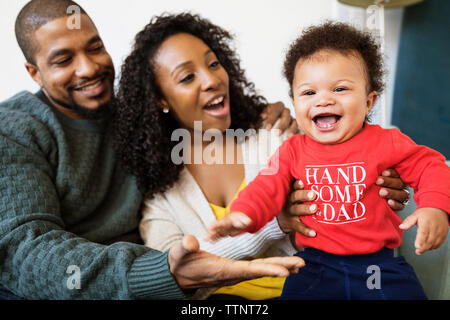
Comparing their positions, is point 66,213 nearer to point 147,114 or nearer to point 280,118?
point 147,114

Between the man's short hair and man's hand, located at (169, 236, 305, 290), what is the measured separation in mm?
705

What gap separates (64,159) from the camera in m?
1.01

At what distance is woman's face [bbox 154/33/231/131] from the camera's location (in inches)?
42.4

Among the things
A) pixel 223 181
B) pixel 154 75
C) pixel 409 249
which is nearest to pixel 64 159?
pixel 154 75

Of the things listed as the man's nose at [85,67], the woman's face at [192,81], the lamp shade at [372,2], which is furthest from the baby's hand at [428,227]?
the lamp shade at [372,2]

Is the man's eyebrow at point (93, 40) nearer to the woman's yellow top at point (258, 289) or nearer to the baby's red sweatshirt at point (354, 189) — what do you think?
the baby's red sweatshirt at point (354, 189)

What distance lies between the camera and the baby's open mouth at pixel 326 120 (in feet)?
2.59

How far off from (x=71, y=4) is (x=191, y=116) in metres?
0.45

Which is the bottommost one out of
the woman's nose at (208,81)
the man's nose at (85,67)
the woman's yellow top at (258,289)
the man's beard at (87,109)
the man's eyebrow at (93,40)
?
the woman's yellow top at (258,289)

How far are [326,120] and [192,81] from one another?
44 cm

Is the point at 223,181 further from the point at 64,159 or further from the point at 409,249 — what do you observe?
the point at 409,249

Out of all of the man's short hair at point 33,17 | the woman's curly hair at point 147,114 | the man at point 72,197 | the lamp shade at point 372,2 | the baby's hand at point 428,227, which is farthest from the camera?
the lamp shade at point 372,2

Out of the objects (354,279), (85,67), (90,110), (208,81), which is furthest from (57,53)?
(354,279)

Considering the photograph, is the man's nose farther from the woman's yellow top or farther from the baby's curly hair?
the woman's yellow top
